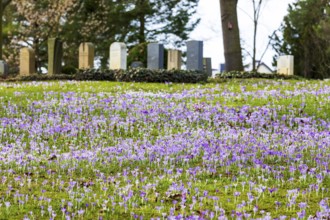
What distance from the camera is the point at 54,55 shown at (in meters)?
28.1

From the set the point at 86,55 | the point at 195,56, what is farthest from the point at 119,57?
the point at 86,55

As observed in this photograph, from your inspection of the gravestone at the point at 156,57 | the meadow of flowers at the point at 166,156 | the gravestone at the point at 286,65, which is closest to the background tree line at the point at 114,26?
the gravestone at the point at 286,65

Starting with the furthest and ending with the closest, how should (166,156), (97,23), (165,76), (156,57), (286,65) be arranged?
(97,23) < (286,65) < (156,57) < (165,76) < (166,156)

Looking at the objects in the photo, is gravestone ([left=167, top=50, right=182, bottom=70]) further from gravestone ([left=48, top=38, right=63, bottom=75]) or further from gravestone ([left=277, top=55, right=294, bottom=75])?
gravestone ([left=277, top=55, right=294, bottom=75])

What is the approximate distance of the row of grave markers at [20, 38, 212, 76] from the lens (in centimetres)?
2420

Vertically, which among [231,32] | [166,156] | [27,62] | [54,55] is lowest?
[166,156]

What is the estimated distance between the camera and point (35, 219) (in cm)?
530

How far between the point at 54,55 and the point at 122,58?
15.3ft

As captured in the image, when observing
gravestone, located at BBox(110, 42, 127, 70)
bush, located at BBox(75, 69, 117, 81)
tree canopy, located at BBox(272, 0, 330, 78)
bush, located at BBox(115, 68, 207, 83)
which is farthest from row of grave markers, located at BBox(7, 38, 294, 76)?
tree canopy, located at BBox(272, 0, 330, 78)

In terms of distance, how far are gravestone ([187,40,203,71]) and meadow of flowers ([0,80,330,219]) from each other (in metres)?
8.54

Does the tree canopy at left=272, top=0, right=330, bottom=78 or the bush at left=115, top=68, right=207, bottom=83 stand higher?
the tree canopy at left=272, top=0, right=330, bottom=78

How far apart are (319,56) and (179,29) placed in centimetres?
1135

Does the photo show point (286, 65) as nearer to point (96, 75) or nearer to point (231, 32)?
point (231, 32)

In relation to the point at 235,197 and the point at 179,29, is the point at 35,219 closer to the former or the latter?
the point at 235,197
